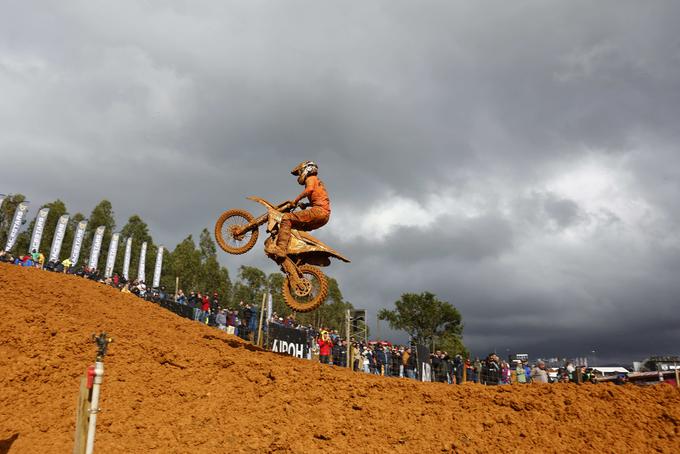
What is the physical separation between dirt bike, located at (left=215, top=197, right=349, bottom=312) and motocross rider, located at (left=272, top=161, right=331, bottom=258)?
0.57 feet

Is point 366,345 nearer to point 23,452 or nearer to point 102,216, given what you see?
point 23,452

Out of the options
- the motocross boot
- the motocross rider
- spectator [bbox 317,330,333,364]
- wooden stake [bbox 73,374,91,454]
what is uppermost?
the motocross rider

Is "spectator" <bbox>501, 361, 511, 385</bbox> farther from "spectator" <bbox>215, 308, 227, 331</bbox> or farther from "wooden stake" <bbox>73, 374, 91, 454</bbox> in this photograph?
"wooden stake" <bbox>73, 374, 91, 454</bbox>

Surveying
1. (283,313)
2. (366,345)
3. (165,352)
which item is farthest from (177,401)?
(283,313)

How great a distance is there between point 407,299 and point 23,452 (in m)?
64.0

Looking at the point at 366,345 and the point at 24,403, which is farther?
the point at 366,345

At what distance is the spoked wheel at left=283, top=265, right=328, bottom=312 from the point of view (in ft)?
39.3

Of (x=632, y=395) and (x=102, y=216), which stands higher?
(x=102, y=216)

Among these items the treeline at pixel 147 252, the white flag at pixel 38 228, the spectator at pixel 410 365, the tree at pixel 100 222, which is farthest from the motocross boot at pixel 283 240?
the tree at pixel 100 222

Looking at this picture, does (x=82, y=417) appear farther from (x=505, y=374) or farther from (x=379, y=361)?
(x=505, y=374)

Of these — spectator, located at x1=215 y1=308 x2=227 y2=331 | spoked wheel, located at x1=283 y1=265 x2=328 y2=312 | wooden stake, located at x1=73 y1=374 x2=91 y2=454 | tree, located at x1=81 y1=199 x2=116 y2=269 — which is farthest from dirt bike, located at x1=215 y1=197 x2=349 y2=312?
tree, located at x1=81 y1=199 x2=116 y2=269

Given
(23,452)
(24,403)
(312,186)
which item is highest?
(312,186)

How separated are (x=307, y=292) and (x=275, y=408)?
3781 mm

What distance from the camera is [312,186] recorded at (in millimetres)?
12648
